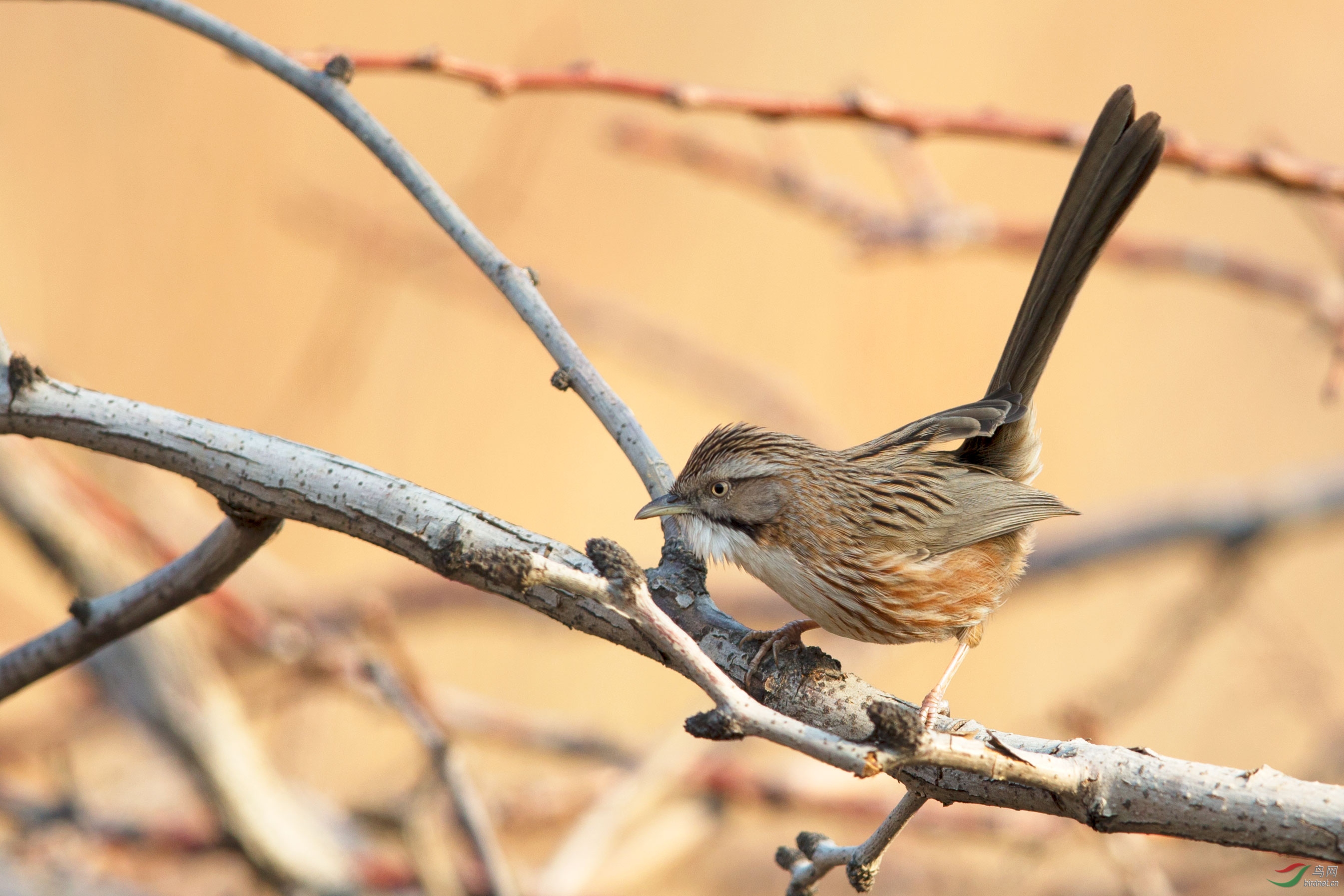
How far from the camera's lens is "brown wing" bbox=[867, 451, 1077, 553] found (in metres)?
2.65

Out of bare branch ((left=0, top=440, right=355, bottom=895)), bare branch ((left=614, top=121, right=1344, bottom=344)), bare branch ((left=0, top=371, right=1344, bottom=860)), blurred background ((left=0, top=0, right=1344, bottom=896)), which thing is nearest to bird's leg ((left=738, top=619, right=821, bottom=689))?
bare branch ((left=0, top=371, right=1344, bottom=860))

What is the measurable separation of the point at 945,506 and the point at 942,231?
4.78 feet

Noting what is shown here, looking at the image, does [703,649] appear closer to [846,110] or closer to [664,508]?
[664,508]

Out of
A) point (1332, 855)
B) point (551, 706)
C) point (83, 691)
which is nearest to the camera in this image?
point (1332, 855)

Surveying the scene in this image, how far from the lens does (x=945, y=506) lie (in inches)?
108

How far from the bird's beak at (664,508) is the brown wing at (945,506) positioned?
0.53m

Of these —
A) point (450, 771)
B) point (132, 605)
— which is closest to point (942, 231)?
point (450, 771)

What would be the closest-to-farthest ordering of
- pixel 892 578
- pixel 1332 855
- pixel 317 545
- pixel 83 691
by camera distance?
pixel 1332 855
pixel 892 578
pixel 83 691
pixel 317 545

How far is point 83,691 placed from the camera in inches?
210

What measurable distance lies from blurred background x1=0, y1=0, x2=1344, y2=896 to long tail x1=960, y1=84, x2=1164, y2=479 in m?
2.47

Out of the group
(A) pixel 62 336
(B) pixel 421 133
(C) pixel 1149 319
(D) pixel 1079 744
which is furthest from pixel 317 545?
(D) pixel 1079 744

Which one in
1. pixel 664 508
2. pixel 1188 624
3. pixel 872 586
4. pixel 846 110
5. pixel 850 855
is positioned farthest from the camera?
pixel 1188 624

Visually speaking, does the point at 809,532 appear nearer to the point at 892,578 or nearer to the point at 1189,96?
the point at 892,578

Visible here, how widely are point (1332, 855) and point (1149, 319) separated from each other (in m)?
7.50
